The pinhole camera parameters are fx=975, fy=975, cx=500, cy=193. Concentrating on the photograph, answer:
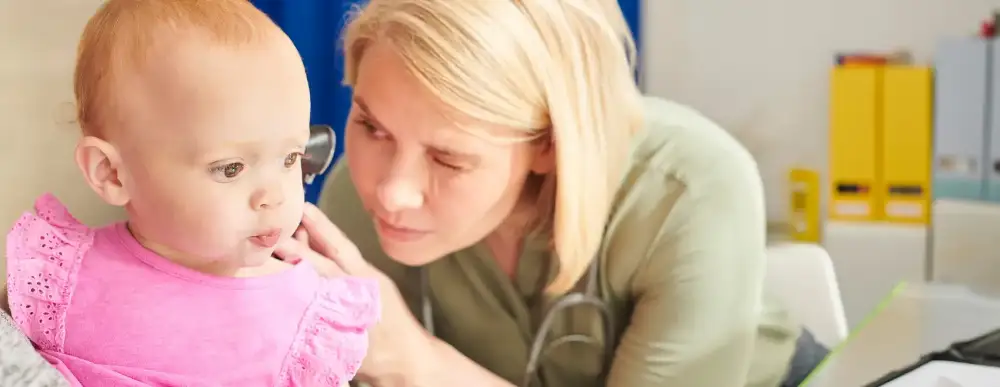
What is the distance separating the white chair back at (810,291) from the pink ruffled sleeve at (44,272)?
0.71 m

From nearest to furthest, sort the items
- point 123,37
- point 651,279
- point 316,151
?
1. point 123,37
2. point 316,151
3. point 651,279

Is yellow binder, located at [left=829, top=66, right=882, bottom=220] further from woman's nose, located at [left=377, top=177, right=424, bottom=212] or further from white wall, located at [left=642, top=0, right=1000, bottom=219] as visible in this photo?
woman's nose, located at [left=377, top=177, right=424, bottom=212]

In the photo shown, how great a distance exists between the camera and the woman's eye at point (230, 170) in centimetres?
44

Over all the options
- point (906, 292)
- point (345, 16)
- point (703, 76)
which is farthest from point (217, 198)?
point (703, 76)

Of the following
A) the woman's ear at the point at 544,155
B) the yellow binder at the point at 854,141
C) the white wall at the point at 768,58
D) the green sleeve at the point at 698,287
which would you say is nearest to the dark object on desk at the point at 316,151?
the woman's ear at the point at 544,155

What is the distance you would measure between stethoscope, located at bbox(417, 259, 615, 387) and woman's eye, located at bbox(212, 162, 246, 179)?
1.15ft

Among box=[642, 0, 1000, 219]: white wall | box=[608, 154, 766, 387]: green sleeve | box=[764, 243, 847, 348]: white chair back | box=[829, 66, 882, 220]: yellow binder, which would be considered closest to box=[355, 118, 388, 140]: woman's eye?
box=[608, 154, 766, 387]: green sleeve

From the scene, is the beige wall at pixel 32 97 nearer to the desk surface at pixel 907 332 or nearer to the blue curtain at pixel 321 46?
the blue curtain at pixel 321 46

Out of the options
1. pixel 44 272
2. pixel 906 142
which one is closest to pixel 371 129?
pixel 44 272

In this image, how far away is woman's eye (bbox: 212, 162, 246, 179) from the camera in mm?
438

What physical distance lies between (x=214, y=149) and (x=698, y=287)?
42cm

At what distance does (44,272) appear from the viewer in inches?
17.5

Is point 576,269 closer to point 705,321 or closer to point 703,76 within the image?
point 705,321

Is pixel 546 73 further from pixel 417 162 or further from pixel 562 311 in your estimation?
pixel 562 311
